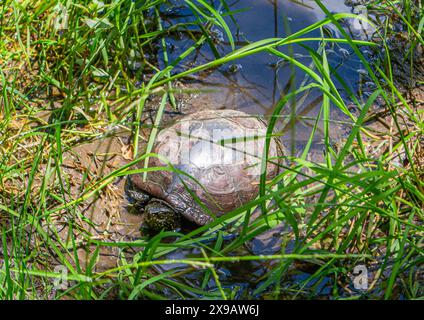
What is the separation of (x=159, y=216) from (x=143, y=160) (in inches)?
12.2

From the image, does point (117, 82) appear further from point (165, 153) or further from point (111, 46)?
point (165, 153)

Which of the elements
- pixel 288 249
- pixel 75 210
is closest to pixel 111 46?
pixel 75 210

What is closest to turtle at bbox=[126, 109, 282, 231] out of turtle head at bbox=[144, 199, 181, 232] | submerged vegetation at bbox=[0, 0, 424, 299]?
turtle head at bbox=[144, 199, 181, 232]

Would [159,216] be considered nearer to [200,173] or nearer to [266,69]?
[200,173]

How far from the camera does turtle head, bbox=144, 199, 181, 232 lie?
9.12 ft

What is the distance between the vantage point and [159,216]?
2803 mm

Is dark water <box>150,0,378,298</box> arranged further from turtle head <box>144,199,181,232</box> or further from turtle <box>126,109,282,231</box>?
turtle head <box>144,199,181,232</box>

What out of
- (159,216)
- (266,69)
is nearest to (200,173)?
(159,216)

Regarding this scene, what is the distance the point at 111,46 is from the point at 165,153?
65 centimetres

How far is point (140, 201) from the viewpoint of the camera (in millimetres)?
2891

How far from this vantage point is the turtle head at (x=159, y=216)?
2781mm

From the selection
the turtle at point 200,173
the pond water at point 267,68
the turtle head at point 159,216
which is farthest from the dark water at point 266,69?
the turtle head at point 159,216

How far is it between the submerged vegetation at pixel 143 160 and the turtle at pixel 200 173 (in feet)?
0.41
